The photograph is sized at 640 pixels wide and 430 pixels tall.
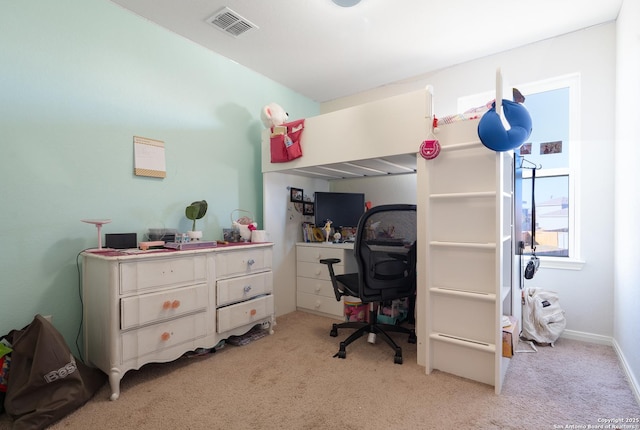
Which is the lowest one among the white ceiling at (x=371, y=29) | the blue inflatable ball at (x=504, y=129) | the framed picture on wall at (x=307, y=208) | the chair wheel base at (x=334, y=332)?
the chair wheel base at (x=334, y=332)

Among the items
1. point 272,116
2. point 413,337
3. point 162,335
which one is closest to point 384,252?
point 413,337

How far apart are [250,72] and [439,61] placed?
1.97 metres

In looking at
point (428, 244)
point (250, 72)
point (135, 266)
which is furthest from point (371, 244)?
point (250, 72)

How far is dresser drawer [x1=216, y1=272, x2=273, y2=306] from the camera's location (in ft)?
7.60

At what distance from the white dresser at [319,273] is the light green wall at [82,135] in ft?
3.20

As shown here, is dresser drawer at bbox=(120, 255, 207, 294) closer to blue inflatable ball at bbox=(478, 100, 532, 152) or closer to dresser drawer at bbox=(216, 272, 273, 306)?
dresser drawer at bbox=(216, 272, 273, 306)

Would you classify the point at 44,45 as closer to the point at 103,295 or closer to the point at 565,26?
the point at 103,295

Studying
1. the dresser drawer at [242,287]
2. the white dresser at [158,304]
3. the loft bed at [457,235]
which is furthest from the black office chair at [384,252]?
the white dresser at [158,304]

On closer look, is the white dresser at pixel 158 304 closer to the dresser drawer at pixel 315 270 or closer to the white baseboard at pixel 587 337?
the dresser drawer at pixel 315 270

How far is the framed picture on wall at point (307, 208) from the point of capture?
3602mm

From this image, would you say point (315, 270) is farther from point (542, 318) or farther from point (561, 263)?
point (561, 263)

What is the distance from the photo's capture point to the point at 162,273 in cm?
196

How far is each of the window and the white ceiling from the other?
1.67 ft

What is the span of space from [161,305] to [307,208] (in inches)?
79.3
